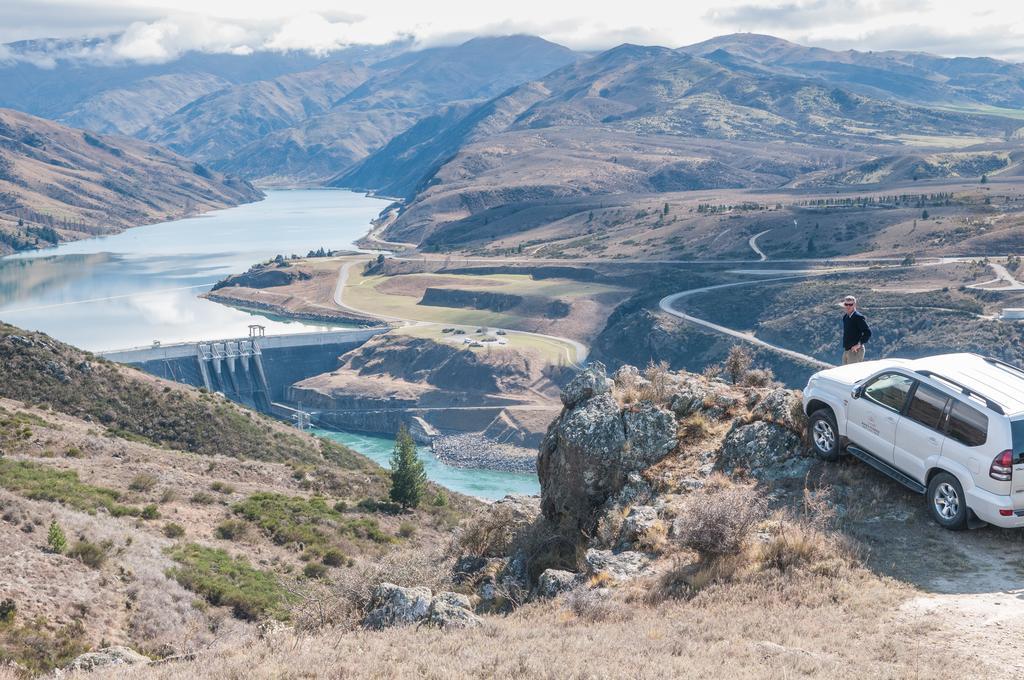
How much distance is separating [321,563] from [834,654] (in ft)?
46.3

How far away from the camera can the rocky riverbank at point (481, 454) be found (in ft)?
236

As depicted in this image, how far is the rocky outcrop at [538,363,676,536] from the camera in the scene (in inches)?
539

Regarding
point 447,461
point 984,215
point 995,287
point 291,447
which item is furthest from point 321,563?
point 984,215

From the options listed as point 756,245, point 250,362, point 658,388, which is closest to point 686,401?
point 658,388

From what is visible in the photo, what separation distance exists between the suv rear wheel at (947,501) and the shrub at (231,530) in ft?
49.6

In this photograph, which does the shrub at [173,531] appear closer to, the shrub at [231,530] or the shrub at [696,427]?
the shrub at [231,530]

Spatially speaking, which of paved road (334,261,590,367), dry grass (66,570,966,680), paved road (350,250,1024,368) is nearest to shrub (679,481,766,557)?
dry grass (66,570,966,680)

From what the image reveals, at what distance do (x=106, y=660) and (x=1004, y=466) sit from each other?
34.1 feet

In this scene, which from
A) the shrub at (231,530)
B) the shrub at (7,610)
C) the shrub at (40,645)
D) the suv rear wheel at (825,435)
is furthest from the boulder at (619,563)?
the shrub at (231,530)

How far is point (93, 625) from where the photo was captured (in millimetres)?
13758

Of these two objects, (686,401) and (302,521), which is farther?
(302,521)

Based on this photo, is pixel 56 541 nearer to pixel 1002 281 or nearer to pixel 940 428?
pixel 940 428

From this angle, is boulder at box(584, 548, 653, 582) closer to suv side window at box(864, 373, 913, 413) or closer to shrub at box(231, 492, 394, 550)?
suv side window at box(864, 373, 913, 413)

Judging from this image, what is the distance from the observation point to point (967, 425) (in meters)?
10.2
